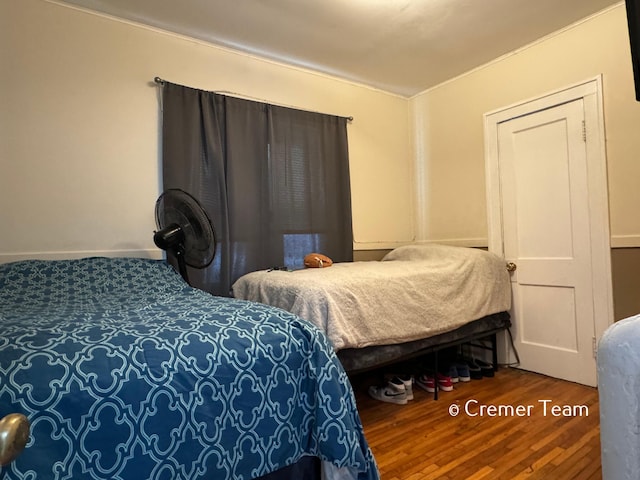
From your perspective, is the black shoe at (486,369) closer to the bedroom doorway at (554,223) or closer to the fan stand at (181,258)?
the bedroom doorway at (554,223)

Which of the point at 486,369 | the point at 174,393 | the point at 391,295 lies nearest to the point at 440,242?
the point at 486,369

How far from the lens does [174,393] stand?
36.3 inches

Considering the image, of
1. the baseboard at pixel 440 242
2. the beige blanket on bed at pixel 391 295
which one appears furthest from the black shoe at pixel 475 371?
the baseboard at pixel 440 242

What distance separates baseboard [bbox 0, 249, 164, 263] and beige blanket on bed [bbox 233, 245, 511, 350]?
58cm

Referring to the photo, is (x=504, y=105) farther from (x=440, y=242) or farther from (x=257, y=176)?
(x=257, y=176)

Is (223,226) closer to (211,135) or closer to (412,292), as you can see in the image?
(211,135)

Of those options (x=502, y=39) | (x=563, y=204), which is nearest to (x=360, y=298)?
(x=563, y=204)

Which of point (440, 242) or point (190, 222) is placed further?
point (440, 242)

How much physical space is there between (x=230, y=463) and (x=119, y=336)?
0.45 m

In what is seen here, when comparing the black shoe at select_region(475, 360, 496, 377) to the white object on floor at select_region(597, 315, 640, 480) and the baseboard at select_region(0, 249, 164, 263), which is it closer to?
the white object on floor at select_region(597, 315, 640, 480)

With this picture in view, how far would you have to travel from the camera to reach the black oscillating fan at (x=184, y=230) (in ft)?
6.55

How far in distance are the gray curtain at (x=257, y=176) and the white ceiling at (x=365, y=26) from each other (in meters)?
0.41

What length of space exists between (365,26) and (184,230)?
178 cm

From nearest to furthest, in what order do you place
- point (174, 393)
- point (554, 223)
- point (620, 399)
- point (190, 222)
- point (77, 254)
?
point (620, 399) → point (174, 393) → point (190, 222) → point (77, 254) → point (554, 223)
